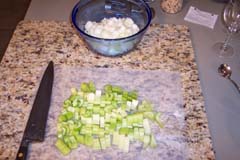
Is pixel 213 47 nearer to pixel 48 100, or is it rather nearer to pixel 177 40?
pixel 177 40

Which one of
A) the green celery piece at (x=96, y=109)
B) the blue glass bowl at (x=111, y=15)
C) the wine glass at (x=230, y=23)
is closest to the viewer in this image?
the green celery piece at (x=96, y=109)

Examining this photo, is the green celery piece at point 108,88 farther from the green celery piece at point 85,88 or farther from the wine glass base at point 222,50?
the wine glass base at point 222,50

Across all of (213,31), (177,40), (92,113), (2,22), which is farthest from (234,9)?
(2,22)

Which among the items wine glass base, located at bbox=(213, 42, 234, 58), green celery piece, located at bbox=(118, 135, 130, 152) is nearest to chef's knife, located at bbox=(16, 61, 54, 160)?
green celery piece, located at bbox=(118, 135, 130, 152)

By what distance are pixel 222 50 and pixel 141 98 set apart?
402 millimetres

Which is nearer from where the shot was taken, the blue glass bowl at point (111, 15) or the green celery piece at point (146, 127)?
the green celery piece at point (146, 127)

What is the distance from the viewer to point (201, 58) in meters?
1.06

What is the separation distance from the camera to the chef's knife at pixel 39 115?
0.76 m

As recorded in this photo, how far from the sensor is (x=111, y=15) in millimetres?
1129

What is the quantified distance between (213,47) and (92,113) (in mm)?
543

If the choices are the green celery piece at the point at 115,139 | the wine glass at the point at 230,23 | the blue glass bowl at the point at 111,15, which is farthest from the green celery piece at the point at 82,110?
the wine glass at the point at 230,23

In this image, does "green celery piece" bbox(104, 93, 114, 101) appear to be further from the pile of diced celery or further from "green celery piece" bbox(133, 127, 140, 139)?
"green celery piece" bbox(133, 127, 140, 139)

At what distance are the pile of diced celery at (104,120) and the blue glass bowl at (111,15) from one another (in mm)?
152

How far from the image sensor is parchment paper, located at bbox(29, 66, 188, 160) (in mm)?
771
